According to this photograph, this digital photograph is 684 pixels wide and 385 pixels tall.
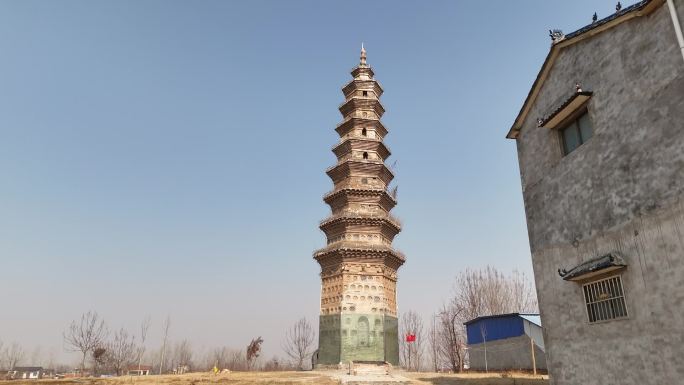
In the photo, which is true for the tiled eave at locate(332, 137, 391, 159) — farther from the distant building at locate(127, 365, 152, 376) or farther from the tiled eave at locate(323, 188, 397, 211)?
the distant building at locate(127, 365, 152, 376)

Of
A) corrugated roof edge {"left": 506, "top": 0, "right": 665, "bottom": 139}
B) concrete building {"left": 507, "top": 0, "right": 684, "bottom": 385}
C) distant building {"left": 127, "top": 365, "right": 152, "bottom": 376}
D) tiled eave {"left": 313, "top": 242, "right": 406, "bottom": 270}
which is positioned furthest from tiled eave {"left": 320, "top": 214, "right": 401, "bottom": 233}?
distant building {"left": 127, "top": 365, "right": 152, "bottom": 376}

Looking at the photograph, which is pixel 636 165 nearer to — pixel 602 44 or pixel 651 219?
pixel 651 219

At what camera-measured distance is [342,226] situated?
34.6m

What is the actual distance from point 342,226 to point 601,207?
2525cm

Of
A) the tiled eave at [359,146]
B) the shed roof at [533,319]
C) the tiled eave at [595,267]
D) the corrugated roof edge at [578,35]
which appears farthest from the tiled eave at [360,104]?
the tiled eave at [595,267]

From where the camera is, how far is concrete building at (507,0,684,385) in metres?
8.50

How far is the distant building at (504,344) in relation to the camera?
85.7ft

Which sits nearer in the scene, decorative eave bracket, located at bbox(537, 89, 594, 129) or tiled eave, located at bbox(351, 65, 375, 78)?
decorative eave bracket, located at bbox(537, 89, 594, 129)

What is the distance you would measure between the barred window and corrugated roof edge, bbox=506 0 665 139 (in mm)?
5818

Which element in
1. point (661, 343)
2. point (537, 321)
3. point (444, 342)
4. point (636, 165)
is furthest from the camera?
point (444, 342)

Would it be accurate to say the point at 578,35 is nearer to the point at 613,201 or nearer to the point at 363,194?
the point at 613,201

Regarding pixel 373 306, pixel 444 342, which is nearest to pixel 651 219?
pixel 373 306

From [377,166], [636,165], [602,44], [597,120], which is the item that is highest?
[377,166]

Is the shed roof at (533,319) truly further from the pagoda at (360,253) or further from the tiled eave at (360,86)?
the tiled eave at (360,86)
